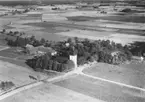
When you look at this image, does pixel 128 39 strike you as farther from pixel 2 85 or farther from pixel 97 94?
pixel 2 85

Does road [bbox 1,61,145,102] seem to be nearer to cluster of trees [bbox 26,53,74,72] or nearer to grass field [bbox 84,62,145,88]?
grass field [bbox 84,62,145,88]

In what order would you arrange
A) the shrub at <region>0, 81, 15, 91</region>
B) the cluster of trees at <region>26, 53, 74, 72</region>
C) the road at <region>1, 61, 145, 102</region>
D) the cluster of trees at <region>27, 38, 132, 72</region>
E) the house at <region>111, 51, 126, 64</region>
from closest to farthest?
the road at <region>1, 61, 145, 102</region>
the shrub at <region>0, 81, 15, 91</region>
the cluster of trees at <region>26, 53, 74, 72</region>
the cluster of trees at <region>27, 38, 132, 72</region>
the house at <region>111, 51, 126, 64</region>

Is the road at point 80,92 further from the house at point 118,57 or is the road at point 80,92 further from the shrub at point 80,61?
the house at point 118,57

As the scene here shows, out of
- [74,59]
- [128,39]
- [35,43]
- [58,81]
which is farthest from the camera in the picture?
[128,39]

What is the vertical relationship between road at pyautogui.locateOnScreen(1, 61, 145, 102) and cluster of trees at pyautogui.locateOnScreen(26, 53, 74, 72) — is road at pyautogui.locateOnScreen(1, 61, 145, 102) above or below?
below

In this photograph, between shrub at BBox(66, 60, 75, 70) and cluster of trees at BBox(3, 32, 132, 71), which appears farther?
cluster of trees at BBox(3, 32, 132, 71)

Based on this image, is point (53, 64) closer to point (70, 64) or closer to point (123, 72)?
point (70, 64)

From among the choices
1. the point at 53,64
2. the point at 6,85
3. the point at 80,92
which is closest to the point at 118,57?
the point at 53,64

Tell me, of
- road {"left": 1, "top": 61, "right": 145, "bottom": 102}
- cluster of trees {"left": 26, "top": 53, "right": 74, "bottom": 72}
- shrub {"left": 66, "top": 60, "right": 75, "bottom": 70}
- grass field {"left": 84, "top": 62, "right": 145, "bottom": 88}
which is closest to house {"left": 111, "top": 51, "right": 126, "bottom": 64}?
grass field {"left": 84, "top": 62, "right": 145, "bottom": 88}

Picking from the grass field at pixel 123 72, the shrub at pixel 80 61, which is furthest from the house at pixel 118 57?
the shrub at pixel 80 61

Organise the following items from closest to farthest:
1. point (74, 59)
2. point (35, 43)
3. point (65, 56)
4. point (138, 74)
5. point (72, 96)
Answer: point (72, 96) < point (138, 74) < point (74, 59) < point (65, 56) < point (35, 43)

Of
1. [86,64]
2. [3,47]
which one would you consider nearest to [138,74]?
[86,64]
